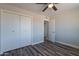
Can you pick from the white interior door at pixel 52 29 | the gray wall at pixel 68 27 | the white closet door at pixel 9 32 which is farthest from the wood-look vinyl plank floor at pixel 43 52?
the white interior door at pixel 52 29

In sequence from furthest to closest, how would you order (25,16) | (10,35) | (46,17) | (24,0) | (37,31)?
(46,17)
(37,31)
(25,16)
(10,35)
(24,0)

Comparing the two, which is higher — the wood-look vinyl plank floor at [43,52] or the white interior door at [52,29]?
the white interior door at [52,29]

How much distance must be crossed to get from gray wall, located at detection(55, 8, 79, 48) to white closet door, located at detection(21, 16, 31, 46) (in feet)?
7.89

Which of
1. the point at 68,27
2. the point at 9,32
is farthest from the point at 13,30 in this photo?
the point at 68,27

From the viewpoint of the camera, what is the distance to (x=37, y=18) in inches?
212

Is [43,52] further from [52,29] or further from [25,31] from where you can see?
[52,29]

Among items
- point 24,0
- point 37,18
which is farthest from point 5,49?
point 24,0

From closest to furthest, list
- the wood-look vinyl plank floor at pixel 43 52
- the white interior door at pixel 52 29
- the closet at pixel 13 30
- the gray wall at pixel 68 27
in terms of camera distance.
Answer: the wood-look vinyl plank floor at pixel 43 52 → the closet at pixel 13 30 → the gray wall at pixel 68 27 → the white interior door at pixel 52 29

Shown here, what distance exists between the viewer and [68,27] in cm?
487

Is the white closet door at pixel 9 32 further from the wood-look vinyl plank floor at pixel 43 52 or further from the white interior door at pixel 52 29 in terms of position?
the white interior door at pixel 52 29

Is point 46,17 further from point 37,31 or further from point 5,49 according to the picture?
point 5,49

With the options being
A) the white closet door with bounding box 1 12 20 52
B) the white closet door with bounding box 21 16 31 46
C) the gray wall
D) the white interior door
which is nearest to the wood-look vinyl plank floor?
the white closet door with bounding box 1 12 20 52

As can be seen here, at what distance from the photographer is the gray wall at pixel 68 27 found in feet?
14.3

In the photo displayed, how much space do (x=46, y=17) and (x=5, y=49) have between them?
414 cm
